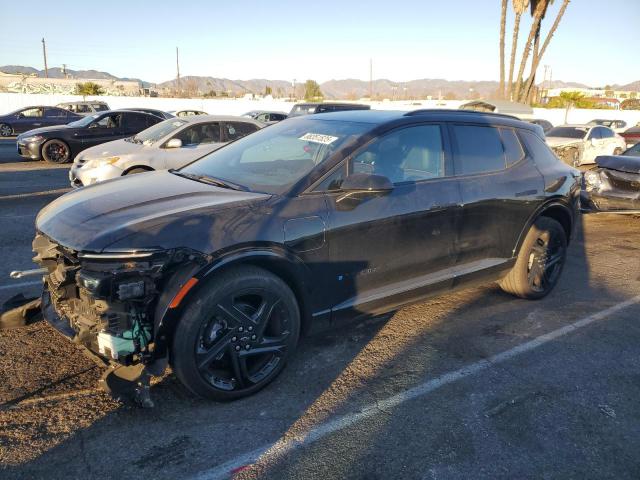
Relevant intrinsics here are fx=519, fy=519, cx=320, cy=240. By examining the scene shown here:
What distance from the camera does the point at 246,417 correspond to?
303 centimetres

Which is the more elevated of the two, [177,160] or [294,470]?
[177,160]

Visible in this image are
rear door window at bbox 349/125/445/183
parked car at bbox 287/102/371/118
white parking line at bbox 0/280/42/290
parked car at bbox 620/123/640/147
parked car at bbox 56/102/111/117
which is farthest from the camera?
parked car at bbox 56/102/111/117

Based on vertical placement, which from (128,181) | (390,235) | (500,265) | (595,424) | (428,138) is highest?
(428,138)

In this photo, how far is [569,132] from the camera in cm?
1761

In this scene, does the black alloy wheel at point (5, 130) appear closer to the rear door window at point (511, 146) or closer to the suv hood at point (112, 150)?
the suv hood at point (112, 150)

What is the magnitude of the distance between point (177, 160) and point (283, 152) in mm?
5508

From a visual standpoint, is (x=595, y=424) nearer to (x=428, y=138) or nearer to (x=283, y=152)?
(x=428, y=138)

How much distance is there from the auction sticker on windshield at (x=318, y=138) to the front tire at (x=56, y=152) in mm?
12167

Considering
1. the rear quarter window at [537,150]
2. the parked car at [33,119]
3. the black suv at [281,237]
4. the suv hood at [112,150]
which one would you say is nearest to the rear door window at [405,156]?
the black suv at [281,237]

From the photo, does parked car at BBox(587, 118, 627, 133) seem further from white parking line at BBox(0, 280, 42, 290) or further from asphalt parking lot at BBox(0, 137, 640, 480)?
Result: white parking line at BBox(0, 280, 42, 290)

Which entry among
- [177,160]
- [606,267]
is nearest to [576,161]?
[606,267]

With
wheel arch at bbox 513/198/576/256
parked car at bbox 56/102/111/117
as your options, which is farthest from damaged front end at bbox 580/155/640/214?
parked car at bbox 56/102/111/117

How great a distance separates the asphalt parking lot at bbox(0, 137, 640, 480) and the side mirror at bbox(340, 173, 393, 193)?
1.24 m

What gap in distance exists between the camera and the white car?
16.5 meters
